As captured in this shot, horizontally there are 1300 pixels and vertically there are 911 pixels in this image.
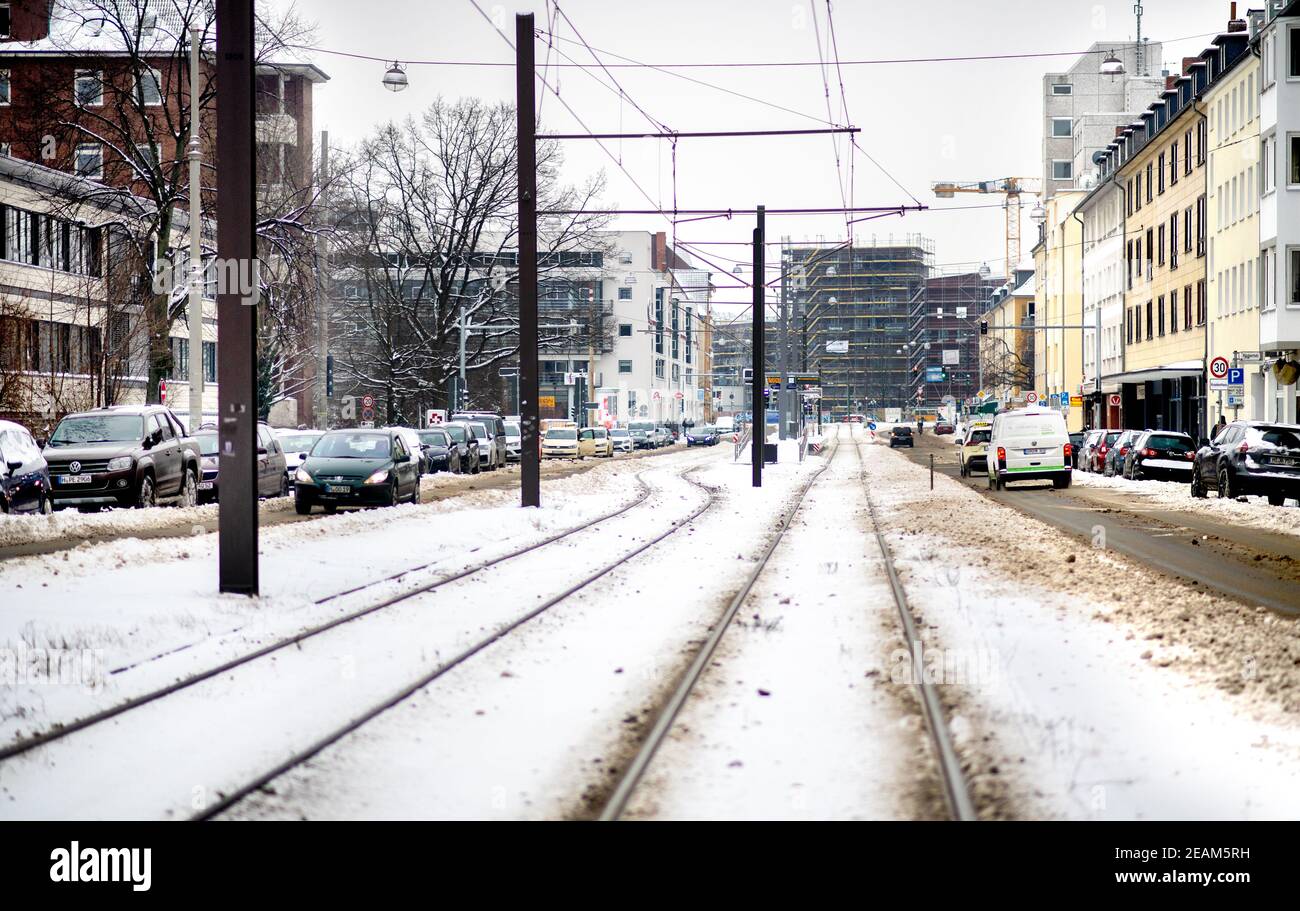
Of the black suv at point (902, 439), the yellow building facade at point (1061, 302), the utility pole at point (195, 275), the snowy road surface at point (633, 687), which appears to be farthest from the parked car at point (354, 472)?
the black suv at point (902, 439)

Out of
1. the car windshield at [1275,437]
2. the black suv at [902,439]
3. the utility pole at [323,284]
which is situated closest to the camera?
the car windshield at [1275,437]

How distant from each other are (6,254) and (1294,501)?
40.3m

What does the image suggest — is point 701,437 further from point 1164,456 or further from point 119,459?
point 119,459

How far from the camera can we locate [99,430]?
89.4 ft

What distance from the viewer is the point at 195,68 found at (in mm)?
33281

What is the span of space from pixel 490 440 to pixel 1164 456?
76.0 ft

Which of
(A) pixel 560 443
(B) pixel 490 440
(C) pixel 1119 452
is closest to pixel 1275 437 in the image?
(C) pixel 1119 452

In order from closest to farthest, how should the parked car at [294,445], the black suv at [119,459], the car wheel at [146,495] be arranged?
the black suv at [119,459], the car wheel at [146,495], the parked car at [294,445]

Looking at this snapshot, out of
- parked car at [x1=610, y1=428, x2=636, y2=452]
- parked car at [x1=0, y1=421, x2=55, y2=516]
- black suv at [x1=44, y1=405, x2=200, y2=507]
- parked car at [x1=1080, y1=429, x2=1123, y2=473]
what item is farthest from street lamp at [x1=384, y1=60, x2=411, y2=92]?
parked car at [x1=610, y1=428, x2=636, y2=452]

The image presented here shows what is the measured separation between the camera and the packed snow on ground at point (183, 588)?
33.3 feet

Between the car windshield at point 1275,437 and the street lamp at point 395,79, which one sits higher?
the street lamp at point 395,79

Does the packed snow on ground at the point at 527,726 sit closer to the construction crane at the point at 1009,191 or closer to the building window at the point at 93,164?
the building window at the point at 93,164

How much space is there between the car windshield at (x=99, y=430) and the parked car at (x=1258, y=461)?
21782 mm
